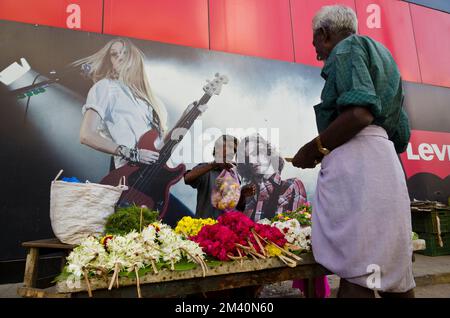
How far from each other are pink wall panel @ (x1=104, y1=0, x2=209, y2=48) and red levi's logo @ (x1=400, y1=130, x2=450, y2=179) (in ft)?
17.4

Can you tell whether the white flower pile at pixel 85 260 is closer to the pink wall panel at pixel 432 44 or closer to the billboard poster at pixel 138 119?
the billboard poster at pixel 138 119

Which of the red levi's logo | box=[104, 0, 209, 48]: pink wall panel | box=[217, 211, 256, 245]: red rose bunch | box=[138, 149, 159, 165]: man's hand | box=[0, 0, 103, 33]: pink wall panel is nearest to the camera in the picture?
box=[217, 211, 256, 245]: red rose bunch

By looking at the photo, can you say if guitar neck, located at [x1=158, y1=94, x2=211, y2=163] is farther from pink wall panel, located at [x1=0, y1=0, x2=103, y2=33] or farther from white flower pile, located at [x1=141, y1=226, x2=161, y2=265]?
white flower pile, located at [x1=141, y1=226, x2=161, y2=265]

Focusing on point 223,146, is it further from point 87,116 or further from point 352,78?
point 87,116

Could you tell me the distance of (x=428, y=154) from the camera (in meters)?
7.03

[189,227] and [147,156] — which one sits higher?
[147,156]

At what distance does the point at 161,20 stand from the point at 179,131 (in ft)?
6.70

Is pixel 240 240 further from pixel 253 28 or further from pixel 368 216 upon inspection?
pixel 253 28

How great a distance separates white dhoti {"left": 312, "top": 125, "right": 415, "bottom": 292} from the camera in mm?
1329

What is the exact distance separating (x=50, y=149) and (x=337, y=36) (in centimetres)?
424

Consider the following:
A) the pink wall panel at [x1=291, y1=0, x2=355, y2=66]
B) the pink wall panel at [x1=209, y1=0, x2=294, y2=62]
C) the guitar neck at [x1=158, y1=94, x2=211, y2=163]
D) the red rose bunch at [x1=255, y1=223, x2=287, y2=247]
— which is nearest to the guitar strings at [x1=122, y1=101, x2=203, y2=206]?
the guitar neck at [x1=158, y1=94, x2=211, y2=163]

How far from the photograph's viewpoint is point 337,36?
66.6 inches

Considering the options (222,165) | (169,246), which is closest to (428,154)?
(222,165)

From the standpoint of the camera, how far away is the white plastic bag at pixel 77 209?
244 cm
